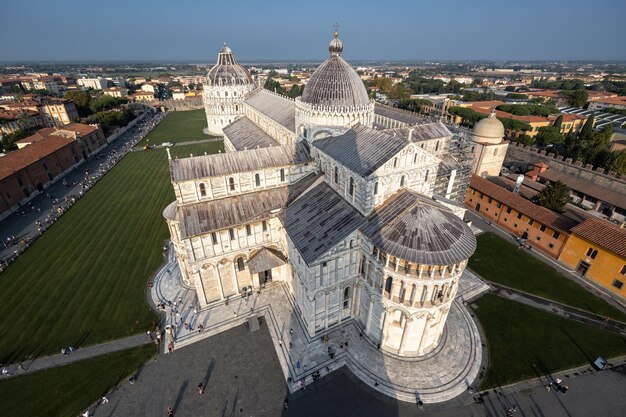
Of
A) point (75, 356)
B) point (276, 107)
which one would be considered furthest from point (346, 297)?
point (276, 107)

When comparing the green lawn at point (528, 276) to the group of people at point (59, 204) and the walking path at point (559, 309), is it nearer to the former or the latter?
the walking path at point (559, 309)

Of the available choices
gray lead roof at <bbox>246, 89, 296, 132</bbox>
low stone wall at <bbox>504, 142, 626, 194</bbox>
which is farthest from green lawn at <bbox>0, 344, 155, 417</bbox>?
low stone wall at <bbox>504, 142, 626, 194</bbox>

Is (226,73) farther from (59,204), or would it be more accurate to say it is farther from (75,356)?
(75,356)

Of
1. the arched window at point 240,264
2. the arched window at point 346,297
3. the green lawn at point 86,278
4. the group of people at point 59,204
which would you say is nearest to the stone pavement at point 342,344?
the arched window at point 346,297

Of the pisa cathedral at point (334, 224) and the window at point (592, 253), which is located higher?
the pisa cathedral at point (334, 224)

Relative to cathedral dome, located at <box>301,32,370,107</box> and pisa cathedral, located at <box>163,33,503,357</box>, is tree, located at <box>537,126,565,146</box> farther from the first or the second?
cathedral dome, located at <box>301,32,370,107</box>
